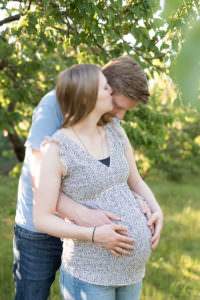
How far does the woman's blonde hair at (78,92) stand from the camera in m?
1.41

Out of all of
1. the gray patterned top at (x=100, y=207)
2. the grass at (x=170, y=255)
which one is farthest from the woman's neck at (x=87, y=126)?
the grass at (x=170, y=255)

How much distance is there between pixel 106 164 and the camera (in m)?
1.54

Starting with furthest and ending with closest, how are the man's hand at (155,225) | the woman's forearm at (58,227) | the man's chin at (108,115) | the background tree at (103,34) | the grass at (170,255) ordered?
1. the grass at (170,255)
2. the background tree at (103,34)
3. the man's chin at (108,115)
4. the man's hand at (155,225)
5. the woman's forearm at (58,227)

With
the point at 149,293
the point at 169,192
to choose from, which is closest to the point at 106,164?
the point at 149,293

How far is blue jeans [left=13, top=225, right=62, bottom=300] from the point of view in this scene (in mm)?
1717

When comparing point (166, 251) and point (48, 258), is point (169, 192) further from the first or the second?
point (48, 258)

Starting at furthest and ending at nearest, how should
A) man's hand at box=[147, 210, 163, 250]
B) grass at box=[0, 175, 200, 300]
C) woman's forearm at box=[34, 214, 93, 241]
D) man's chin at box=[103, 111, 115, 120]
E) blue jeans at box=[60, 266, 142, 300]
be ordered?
grass at box=[0, 175, 200, 300] < man's chin at box=[103, 111, 115, 120] < man's hand at box=[147, 210, 163, 250] < blue jeans at box=[60, 266, 142, 300] < woman's forearm at box=[34, 214, 93, 241]

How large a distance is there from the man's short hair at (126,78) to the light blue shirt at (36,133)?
298 mm

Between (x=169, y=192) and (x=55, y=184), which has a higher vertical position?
(x=55, y=184)

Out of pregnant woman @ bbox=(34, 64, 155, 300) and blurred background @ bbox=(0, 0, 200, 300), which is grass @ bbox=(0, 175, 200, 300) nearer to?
blurred background @ bbox=(0, 0, 200, 300)

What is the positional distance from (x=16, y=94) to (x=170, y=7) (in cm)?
404

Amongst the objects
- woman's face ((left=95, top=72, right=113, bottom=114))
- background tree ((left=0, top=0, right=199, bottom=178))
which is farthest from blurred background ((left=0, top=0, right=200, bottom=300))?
woman's face ((left=95, top=72, right=113, bottom=114))

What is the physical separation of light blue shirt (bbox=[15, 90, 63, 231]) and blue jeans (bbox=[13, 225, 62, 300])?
3.1 inches

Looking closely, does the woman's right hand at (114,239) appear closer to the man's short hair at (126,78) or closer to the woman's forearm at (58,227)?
the woman's forearm at (58,227)
